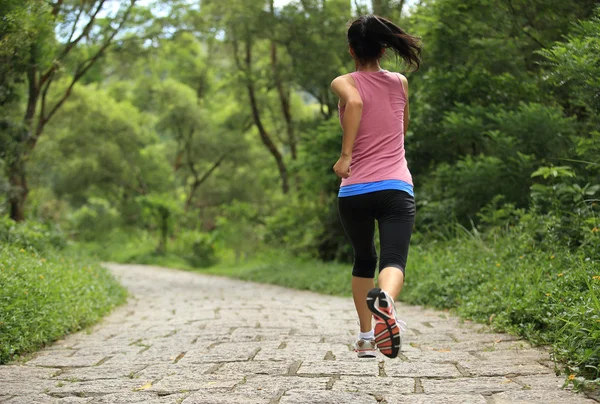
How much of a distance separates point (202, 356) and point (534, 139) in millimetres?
5814

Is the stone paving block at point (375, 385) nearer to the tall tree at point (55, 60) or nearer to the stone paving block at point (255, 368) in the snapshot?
the stone paving block at point (255, 368)

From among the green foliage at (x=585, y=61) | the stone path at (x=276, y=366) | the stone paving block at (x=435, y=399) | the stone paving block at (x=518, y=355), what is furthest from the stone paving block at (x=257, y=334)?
the green foliage at (x=585, y=61)

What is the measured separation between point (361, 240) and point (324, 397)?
2.88 feet

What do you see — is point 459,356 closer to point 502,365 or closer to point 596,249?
point 502,365

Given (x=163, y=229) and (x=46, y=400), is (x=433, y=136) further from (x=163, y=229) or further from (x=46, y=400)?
(x=163, y=229)

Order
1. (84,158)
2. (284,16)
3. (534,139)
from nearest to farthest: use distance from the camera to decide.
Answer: (534,139), (284,16), (84,158)

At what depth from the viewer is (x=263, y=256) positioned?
1764 cm

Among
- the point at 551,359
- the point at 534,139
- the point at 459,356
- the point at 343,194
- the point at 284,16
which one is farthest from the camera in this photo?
the point at 284,16

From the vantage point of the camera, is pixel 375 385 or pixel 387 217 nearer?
pixel 387 217

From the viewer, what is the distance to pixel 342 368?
156 inches

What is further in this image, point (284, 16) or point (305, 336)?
point (284, 16)

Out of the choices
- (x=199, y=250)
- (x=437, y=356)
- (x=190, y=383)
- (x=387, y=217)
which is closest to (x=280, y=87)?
(x=199, y=250)

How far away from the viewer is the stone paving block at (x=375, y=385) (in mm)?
3410

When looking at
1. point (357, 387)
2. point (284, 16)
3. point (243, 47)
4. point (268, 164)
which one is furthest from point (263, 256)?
point (357, 387)
